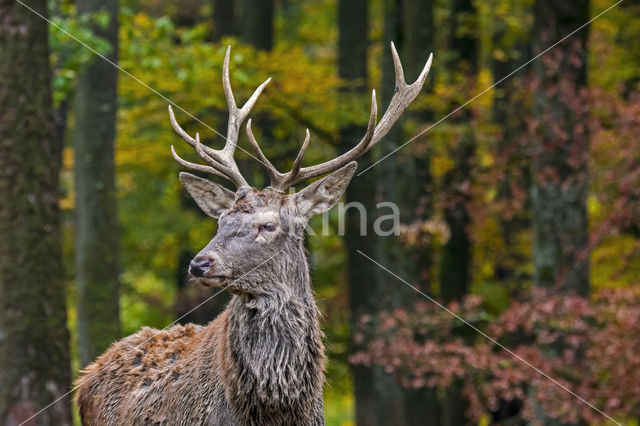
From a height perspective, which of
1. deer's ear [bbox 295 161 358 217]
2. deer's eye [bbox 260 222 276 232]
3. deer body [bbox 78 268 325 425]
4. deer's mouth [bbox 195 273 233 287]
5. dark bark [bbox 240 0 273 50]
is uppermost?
dark bark [bbox 240 0 273 50]

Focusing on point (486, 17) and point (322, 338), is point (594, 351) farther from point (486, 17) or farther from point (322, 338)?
point (486, 17)

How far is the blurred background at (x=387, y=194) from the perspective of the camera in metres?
7.85

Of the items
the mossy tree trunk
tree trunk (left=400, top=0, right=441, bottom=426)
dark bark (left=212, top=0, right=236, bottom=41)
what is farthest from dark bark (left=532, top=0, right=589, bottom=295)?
dark bark (left=212, top=0, right=236, bottom=41)

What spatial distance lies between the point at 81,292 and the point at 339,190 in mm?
5274

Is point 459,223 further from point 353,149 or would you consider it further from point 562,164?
point 353,149

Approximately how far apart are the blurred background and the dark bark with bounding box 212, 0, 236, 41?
0.18ft

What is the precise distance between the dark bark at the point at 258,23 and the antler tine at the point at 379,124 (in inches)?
395

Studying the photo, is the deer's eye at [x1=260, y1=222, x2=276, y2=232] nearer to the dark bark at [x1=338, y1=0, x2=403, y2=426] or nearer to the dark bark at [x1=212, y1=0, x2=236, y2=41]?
the dark bark at [x1=338, y1=0, x2=403, y2=426]

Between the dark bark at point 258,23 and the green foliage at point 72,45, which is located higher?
the dark bark at point 258,23

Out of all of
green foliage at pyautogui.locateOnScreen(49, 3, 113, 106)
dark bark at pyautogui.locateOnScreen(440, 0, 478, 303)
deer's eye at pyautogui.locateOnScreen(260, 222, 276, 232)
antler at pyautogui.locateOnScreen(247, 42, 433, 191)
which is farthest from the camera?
dark bark at pyautogui.locateOnScreen(440, 0, 478, 303)

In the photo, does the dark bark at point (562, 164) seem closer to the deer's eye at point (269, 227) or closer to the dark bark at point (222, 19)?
the deer's eye at point (269, 227)

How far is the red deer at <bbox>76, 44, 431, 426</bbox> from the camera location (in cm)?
548

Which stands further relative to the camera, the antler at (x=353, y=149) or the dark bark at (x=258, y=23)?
the dark bark at (x=258, y=23)

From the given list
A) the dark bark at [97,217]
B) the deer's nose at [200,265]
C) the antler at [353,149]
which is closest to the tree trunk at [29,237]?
the antler at [353,149]
